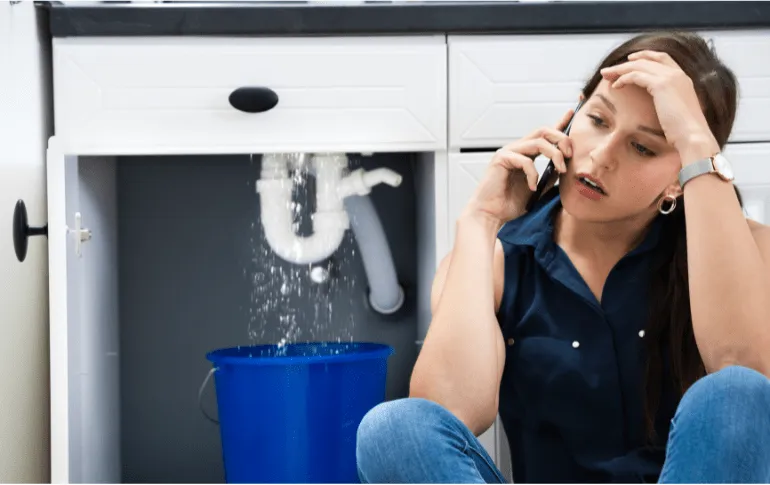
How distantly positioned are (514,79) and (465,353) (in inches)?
22.0

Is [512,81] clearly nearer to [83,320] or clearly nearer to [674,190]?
[674,190]

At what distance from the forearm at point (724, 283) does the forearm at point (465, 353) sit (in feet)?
0.82

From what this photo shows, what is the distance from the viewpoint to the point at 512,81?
1.54 m

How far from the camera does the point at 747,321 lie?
113cm

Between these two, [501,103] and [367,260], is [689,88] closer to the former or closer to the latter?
[501,103]

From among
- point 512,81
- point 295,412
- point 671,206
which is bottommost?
point 295,412

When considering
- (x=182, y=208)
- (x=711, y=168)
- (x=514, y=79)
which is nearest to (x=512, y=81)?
(x=514, y=79)

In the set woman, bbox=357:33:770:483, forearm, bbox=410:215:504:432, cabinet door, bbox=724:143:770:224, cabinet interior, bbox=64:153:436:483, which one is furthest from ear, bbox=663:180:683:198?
cabinet interior, bbox=64:153:436:483

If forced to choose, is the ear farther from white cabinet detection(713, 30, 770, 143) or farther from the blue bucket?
the blue bucket

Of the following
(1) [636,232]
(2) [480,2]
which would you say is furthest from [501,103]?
(1) [636,232]

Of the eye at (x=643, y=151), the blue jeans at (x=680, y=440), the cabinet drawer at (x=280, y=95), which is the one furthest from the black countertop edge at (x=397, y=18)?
the blue jeans at (x=680, y=440)

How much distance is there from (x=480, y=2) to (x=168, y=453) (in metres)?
1.09

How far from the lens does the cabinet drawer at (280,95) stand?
151cm

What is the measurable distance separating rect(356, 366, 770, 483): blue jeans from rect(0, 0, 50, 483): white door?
598 millimetres
